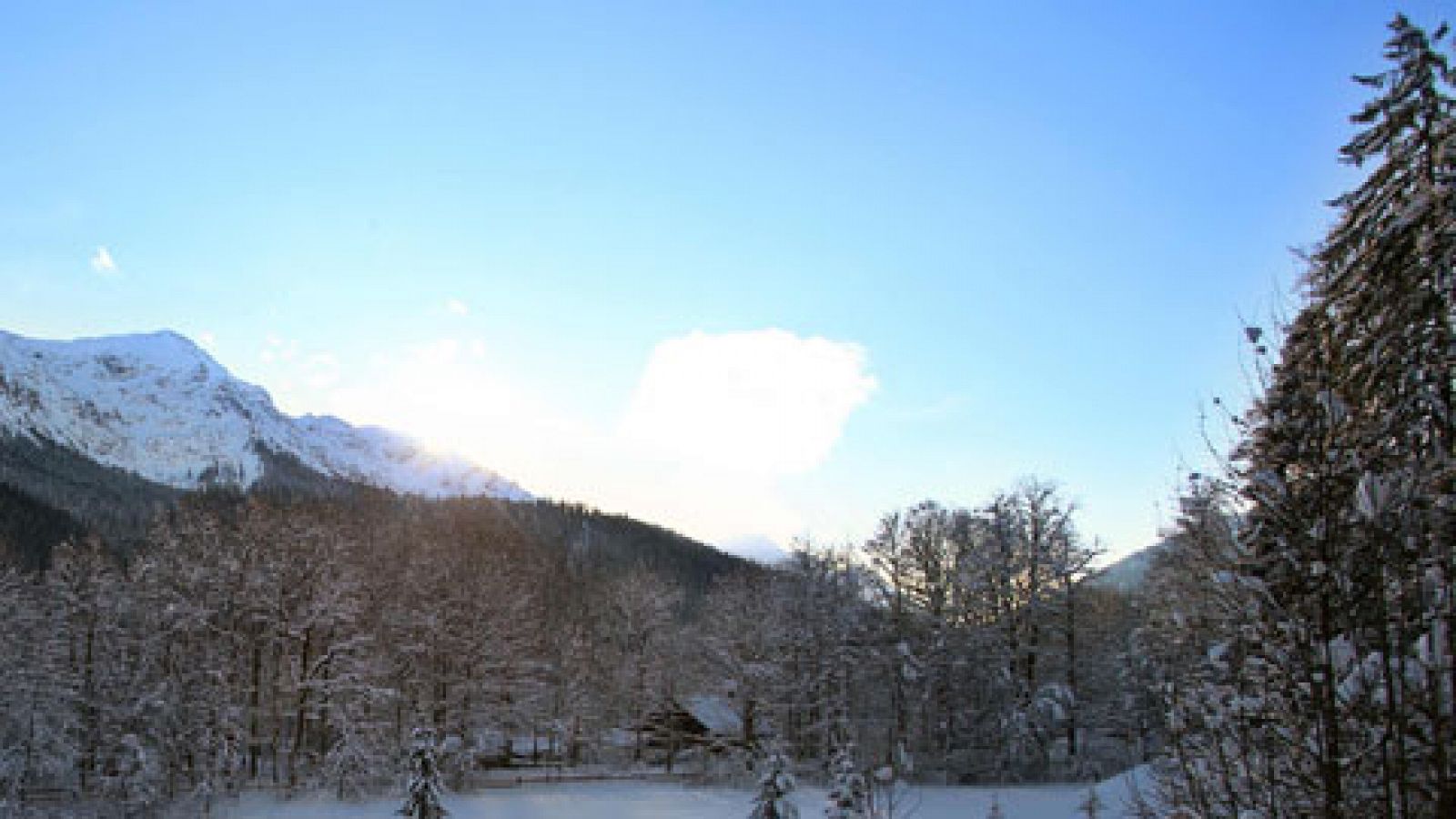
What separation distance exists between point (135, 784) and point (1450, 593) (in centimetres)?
3180

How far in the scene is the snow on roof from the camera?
154 feet

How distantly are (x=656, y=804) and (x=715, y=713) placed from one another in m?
12.5

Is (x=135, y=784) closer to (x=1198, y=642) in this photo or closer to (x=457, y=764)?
(x=457, y=764)

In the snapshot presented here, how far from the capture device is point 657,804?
37875mm

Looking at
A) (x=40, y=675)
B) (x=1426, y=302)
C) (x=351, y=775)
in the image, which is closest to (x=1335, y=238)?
(x=1426, y=302)

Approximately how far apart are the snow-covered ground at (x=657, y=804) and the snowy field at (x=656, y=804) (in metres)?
0.03

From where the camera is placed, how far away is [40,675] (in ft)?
104

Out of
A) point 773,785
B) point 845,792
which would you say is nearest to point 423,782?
point 773,785

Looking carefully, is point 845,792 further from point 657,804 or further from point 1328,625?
point 657,804

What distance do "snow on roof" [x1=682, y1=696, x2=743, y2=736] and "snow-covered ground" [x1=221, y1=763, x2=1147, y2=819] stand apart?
16.1 ft

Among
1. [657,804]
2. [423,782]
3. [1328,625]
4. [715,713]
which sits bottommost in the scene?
[657,804]

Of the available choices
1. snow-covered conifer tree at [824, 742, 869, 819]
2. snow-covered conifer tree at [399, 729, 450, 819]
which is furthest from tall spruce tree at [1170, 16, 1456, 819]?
snow-covered conifer tree at [399, 729, 450, 819]

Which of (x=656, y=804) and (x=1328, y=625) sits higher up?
(x=1328, y=625)

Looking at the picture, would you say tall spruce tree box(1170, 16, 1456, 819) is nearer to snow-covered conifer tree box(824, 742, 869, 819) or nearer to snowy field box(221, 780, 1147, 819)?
snow-covered conifer tree box(824, 742, 869, 819)
